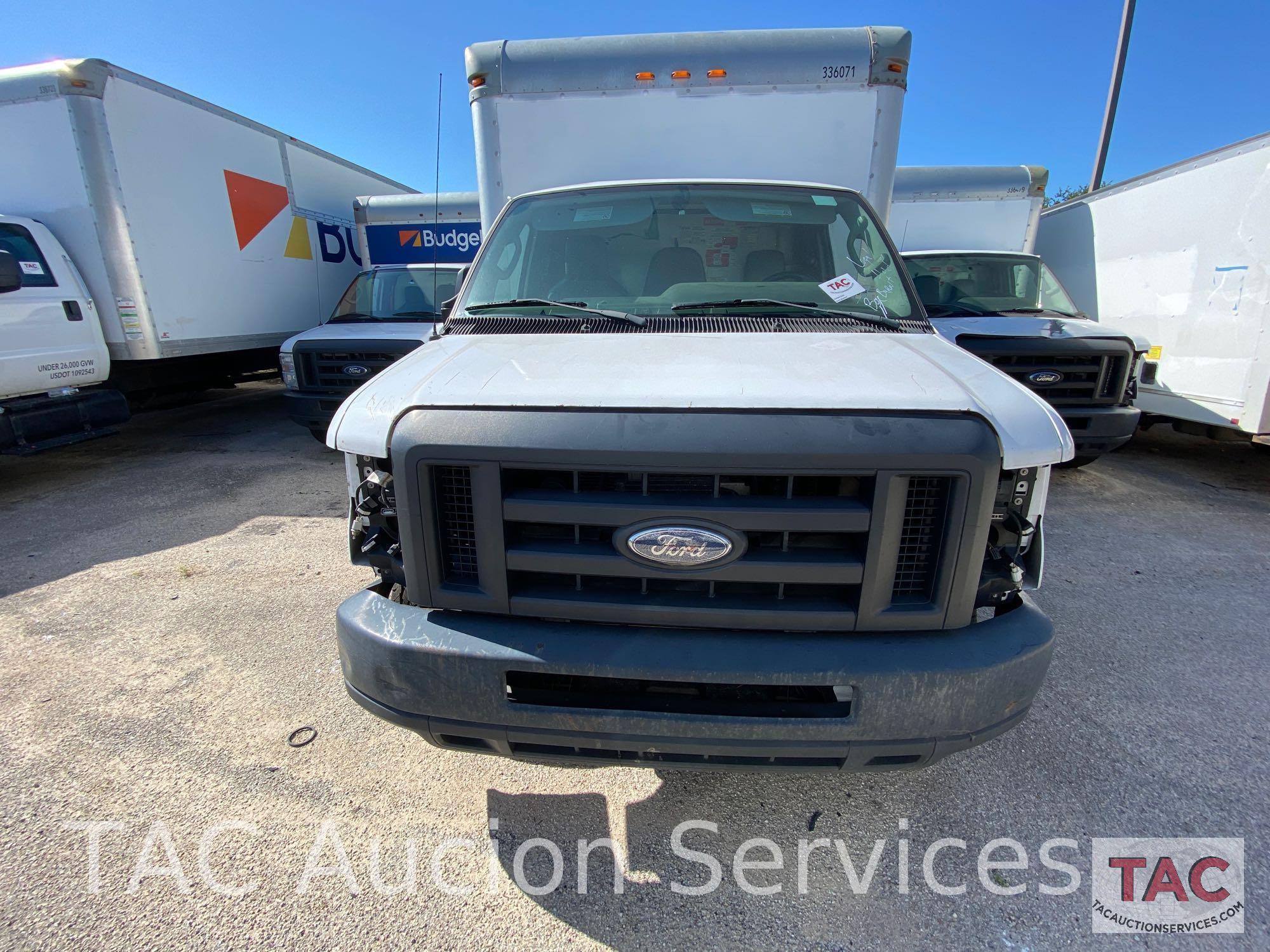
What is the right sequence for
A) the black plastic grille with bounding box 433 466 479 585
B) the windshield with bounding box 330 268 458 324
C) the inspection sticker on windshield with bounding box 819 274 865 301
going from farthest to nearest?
1. the windshield with bounding box 330 268 458 324
2. the inspection sticker on windshield with bounding box 819 274 865 301
3. the black plastic grille with bounding box 433 466 479 585

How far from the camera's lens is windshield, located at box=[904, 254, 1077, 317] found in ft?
21.9

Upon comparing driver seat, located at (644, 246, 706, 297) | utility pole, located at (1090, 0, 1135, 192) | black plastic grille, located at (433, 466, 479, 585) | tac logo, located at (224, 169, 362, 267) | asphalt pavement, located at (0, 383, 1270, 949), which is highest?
utility pole, located at (1090, 0, 1135, 192)

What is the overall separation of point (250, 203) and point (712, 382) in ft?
29.6

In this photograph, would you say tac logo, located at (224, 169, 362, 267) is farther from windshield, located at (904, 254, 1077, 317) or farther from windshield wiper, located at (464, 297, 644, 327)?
windshield, located at (904, 254, 1077, 317)

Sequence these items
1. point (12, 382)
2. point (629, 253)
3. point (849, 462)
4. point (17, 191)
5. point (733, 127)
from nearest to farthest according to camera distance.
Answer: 1. point (849, 462)
2. point (629, 253)
3. point (733, 127)
4. point (12, 382)
5. point (17, 191)

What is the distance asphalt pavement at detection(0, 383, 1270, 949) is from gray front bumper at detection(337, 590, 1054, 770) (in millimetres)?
542

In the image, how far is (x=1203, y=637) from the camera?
3436mm

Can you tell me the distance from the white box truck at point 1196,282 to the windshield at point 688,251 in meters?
5.40

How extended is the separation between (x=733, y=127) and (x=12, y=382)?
22.4 ft

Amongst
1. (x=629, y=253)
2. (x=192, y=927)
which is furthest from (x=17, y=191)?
(x=192, y=927)

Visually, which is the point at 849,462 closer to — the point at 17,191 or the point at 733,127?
the point at 733,127

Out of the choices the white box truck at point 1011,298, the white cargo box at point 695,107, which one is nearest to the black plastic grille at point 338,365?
the white cargo box at point 695,107

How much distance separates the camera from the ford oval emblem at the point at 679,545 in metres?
1.70

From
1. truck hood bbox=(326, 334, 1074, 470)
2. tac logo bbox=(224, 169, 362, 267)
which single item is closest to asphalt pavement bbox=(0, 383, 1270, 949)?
truck hood bbox=(326, 334, 1074, 470)
